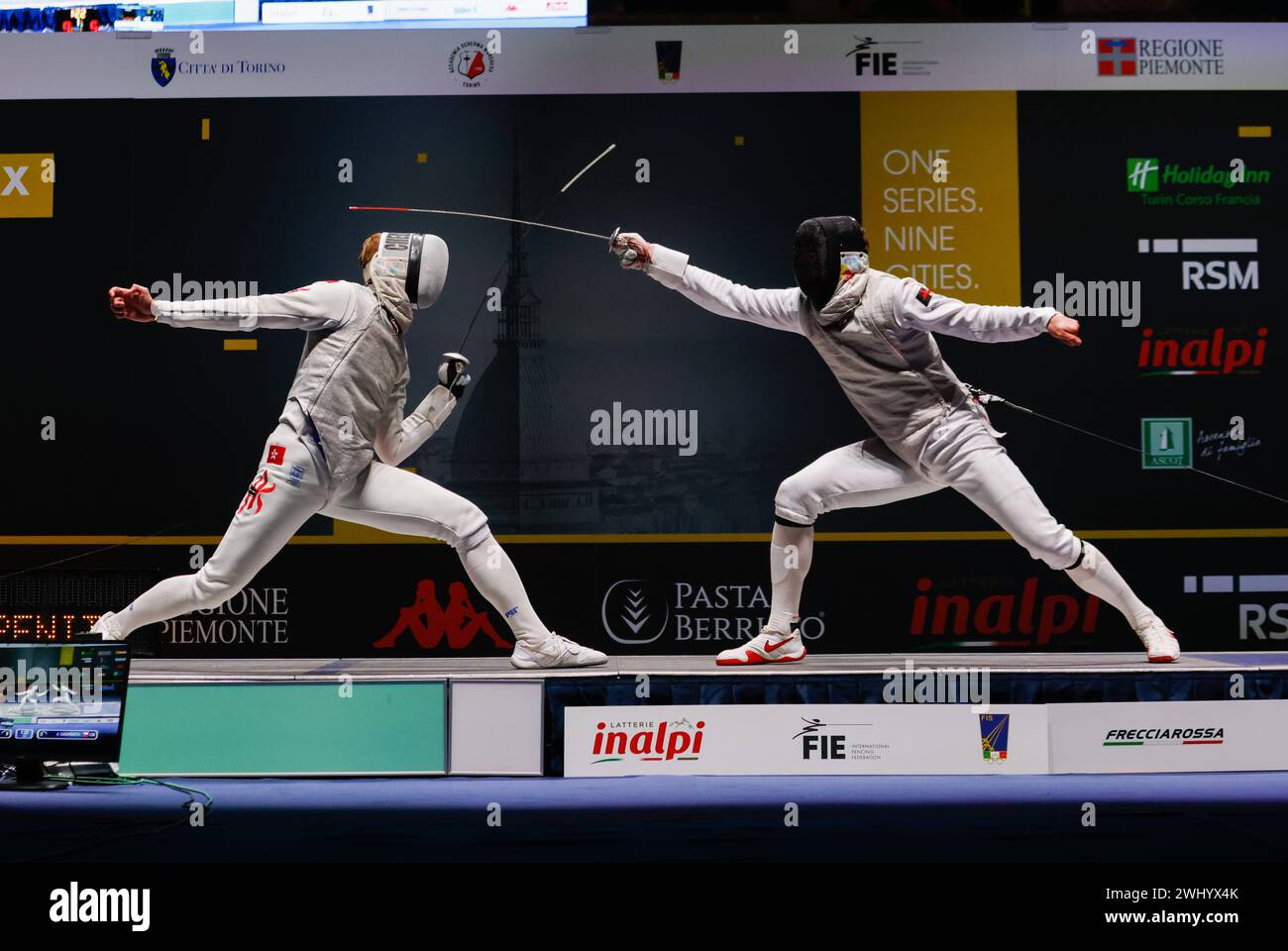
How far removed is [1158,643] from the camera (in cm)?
386

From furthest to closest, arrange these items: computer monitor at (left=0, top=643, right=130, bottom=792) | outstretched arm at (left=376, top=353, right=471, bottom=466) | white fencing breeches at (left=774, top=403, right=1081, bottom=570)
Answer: outstretched arm at (left=376, top=353, right=471, bottom=466), white fencing breeches at (left=774, top=403, right=1081, bottom=570), computer monitor at (left=0, top=643, right=130, bottom=792)

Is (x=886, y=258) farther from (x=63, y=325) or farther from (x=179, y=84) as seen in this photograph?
(x=63, y=325)

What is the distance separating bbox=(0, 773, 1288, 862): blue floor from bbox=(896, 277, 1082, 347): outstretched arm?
1.27m

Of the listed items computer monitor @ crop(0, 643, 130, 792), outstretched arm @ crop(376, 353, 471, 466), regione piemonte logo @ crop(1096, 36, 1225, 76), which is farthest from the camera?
regione piemonte logo @ crop(1096, 36, 1225, 76)

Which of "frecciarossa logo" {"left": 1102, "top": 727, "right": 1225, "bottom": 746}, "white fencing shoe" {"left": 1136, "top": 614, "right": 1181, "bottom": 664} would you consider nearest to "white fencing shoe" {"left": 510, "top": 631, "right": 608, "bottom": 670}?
"frecciarossa logo" {"left": 1102, "top": 727, "right": 1225, "bottom": 746}

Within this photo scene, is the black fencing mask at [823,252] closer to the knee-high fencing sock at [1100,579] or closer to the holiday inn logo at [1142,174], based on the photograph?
the knee-high fencing sock at [1100,579]

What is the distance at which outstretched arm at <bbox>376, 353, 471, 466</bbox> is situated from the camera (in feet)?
12.7

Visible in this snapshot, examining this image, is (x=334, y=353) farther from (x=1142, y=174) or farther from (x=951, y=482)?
(x=1142, y=174)

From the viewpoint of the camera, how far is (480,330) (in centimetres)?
526

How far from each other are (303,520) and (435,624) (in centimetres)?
162

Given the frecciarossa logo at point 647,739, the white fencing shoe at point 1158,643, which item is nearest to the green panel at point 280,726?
the frecciarossa logo at point 647,739

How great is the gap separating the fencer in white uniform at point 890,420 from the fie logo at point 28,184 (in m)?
2.68

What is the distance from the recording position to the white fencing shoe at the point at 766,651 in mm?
3908

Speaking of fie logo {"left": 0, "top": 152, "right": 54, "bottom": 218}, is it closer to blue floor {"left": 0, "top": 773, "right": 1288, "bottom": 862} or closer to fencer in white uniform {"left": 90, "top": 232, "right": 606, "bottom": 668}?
fencer in white uniform {"left": 90, "top": 232, "right": 606, "bottom": 668}
